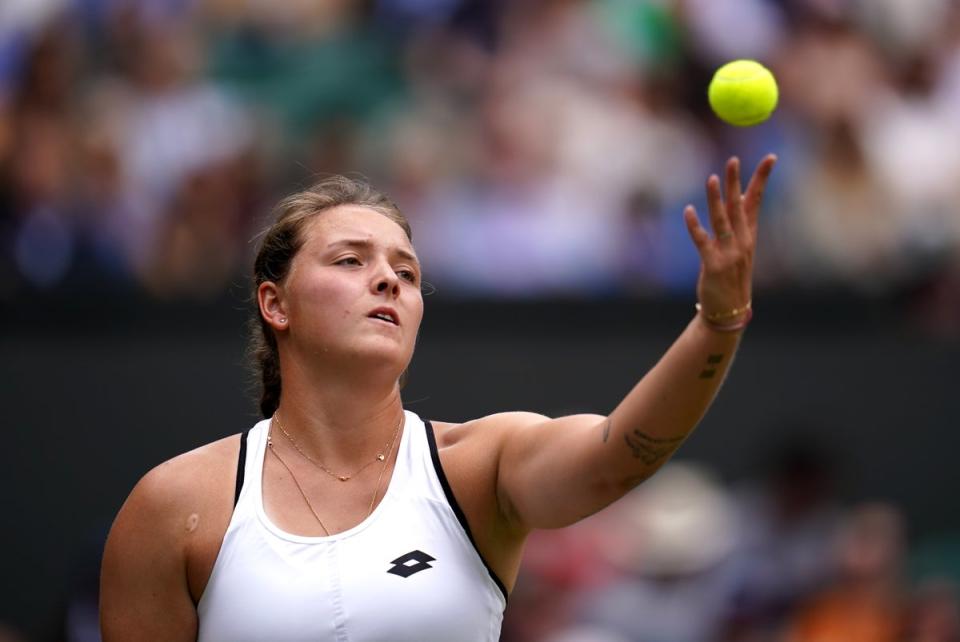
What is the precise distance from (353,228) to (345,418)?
1.46 feet

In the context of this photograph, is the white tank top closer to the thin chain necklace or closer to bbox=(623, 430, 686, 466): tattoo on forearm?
the thin chain necklace

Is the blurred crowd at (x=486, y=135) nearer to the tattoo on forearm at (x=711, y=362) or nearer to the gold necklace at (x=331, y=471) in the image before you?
the gold necklace at (x=331, y=471)

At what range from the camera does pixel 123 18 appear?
344 inches

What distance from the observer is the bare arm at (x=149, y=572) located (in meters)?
3.38

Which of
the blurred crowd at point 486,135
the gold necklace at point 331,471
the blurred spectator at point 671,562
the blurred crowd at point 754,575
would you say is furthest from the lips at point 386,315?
the blurred crowd at point 486,135

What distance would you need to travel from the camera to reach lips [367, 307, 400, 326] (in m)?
3.48

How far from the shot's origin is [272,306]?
147 inches

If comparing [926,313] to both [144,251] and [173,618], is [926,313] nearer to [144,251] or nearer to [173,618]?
[144,251]

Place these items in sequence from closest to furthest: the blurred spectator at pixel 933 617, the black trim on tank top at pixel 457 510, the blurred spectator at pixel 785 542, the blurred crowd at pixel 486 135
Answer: the black trim on tank top at pixel 457 510 → the blurred spectator at pixel 933 617 → the blurred spectator at pixel 785 542 → the blurred crowd at pixel 486 135

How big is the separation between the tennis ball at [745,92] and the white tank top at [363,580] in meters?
1.03

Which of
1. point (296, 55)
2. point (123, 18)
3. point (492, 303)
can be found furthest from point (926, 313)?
point (123, 18)

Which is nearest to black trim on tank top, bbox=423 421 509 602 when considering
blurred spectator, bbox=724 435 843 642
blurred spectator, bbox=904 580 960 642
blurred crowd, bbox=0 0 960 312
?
blurred spectator, bbox=904 580 960 642

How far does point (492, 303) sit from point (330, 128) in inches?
65.6

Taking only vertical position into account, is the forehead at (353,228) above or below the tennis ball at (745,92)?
below
